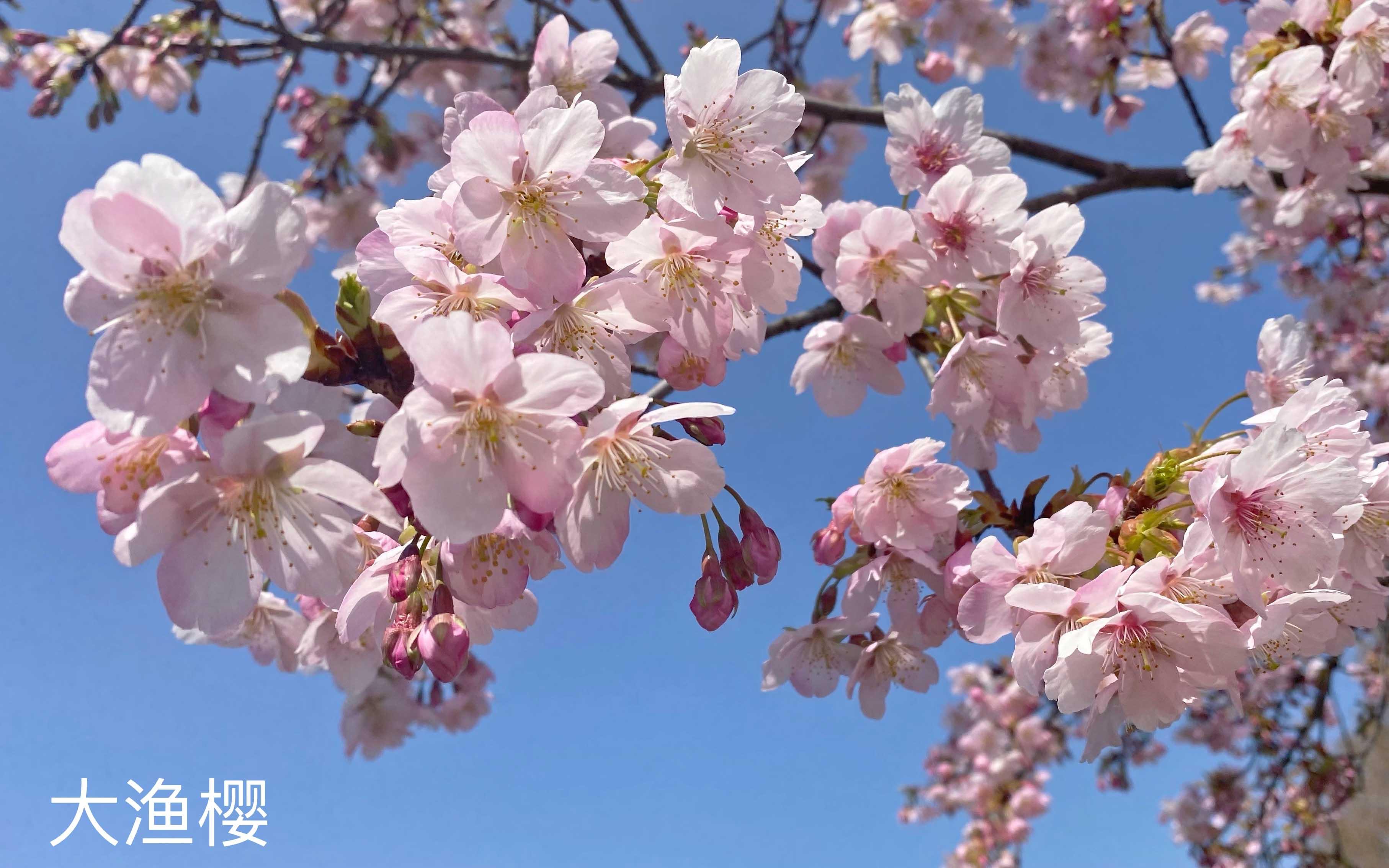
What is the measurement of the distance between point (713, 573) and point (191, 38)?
363 centimetres

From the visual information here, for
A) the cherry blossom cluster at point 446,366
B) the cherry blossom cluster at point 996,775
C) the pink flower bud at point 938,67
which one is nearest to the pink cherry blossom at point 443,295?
the cherry blossom cluster at point 446,366

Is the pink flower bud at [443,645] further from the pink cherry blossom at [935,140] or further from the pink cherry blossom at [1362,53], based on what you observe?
the pink cherry blossom at [1362,53]

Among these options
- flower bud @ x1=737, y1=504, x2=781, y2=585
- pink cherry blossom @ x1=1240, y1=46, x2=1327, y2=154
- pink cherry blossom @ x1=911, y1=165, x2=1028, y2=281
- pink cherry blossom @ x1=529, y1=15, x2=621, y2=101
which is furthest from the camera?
pink cherry blossom @ x1=1240, y1=46, x2=1327, y2=154

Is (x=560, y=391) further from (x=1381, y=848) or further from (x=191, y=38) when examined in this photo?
(x=1381, y=848)

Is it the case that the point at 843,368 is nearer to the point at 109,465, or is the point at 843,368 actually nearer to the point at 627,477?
the point at 627,477

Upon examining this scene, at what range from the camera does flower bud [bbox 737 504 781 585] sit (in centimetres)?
124

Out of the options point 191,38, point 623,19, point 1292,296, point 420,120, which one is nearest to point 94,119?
point 191,38

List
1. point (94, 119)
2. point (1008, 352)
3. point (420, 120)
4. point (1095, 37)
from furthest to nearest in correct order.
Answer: point (420, 120) < point (1095, 37) < point (94, 119) < point (1008, 352)

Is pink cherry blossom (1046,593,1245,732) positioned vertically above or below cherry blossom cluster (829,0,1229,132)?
below

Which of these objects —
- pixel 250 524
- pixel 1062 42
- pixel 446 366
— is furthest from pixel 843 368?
pixel 1062 42

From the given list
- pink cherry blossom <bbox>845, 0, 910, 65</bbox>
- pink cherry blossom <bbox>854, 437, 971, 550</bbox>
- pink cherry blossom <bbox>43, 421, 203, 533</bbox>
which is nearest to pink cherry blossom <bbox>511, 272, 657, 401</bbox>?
pink cherry blossom <bbox>43, 421, 203, 533</bbox>

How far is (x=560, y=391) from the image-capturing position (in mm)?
931

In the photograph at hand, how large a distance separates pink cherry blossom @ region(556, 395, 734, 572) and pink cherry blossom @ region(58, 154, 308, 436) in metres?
0.36

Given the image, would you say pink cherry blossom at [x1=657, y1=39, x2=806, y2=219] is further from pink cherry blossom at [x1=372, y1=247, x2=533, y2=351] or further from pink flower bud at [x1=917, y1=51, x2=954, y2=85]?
pink flower bud at [x1=917, y1=51, x2=954, y2=85]
